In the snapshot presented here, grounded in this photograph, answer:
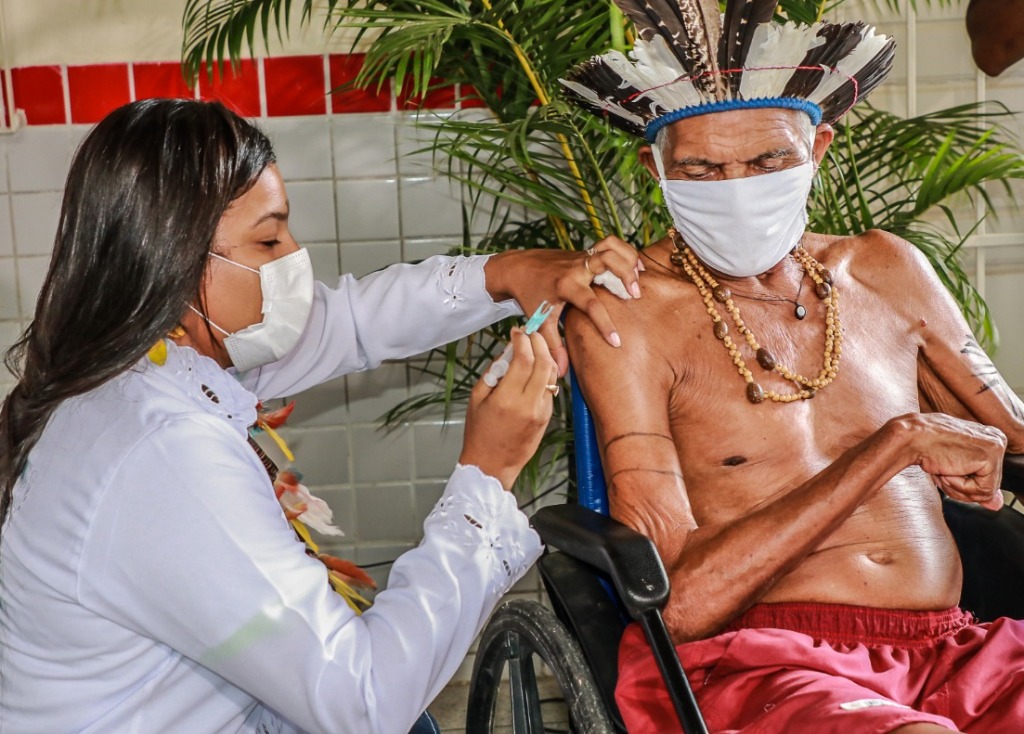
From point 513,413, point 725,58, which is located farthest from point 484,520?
point 725,58

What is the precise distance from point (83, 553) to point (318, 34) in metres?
A: 2.37

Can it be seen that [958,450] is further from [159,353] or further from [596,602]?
[159,353]

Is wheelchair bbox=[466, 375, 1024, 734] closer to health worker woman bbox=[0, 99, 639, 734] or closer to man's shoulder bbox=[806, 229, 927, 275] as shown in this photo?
health worker woman bbox=[0, 99, 639, 734]

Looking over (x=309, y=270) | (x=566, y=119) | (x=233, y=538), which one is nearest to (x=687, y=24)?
(x=566, y=119)

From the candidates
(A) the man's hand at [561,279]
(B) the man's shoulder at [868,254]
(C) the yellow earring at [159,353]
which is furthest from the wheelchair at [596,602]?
(C) the yellow earring at [159,353]

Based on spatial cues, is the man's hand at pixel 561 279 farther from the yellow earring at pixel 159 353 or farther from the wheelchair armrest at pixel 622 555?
the yellow earring at pixel 159 353

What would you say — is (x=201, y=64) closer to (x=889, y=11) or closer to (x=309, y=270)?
(x=309, y=270)

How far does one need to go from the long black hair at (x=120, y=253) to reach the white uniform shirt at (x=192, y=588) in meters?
0.04

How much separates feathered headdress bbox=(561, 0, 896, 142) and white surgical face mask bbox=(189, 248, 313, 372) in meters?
0.72

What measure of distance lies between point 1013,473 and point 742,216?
683mm

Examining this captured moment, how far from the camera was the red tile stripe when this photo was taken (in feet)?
10.6

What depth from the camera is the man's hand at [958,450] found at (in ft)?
5.32

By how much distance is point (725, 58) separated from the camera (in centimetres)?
185

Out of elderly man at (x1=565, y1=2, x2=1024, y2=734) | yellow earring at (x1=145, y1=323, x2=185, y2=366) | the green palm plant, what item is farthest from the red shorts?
the green palm plant
